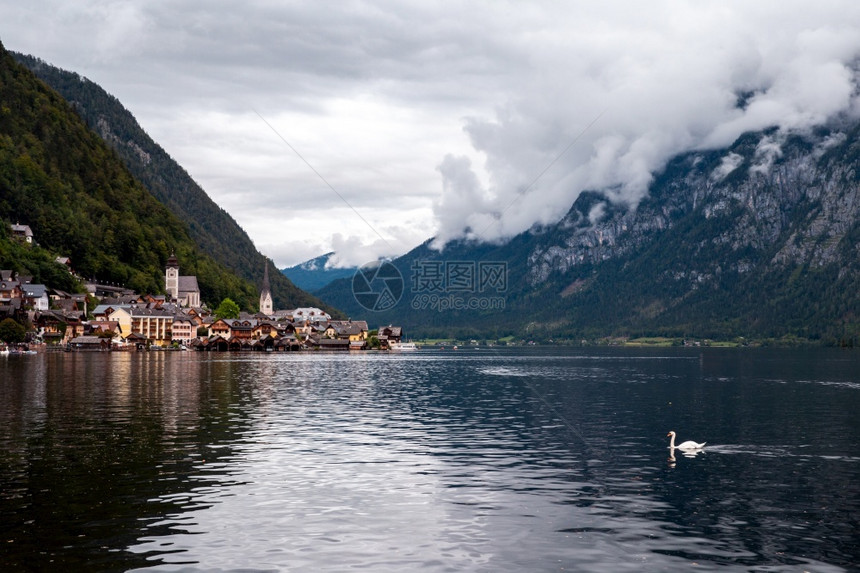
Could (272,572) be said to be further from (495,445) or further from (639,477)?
(495,445)

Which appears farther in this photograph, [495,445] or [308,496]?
[495,445]

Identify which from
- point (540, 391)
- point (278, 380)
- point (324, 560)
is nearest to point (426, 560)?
point (324, 560)

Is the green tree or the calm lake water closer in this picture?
the calm lake water

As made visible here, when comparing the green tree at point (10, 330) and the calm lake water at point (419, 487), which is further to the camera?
the green tree at point (10, 330)

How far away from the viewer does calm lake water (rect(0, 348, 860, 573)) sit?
1045 inches

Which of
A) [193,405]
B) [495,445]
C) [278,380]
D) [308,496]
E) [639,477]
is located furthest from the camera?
[278,380]

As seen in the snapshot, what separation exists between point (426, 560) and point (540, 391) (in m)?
75.7

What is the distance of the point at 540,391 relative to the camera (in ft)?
329

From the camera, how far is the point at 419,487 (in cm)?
3784

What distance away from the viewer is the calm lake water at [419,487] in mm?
26531

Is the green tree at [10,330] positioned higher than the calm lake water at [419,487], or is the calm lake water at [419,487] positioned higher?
the green tree at [10,330]

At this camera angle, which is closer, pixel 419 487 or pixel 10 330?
pixel 419 487

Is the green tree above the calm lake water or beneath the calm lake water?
above

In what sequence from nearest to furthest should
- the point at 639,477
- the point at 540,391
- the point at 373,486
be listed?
the point at 373,486 → the point at 639,477 → the point at 540,391
